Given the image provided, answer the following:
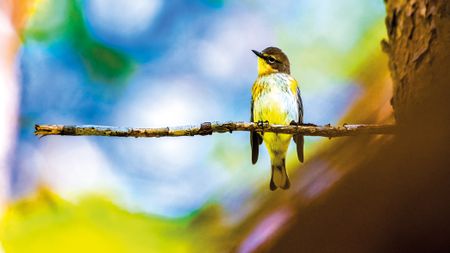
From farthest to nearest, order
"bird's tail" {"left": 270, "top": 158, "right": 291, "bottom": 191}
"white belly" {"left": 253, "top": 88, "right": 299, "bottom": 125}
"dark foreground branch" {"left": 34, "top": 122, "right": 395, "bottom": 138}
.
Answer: "white belly" {"left": 253, "top": 88, "right": 299, "bottom": 125} < "bird's tail" {"left": 270, "top": 158, "right": 291, "bottom": 191} < "dark foreground branch" {"left": 34, "top": 122, "right": 395, "bottom": 138}

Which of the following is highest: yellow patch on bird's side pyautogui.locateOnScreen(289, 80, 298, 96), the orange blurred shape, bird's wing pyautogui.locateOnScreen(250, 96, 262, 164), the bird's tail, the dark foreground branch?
the orange blurred shape

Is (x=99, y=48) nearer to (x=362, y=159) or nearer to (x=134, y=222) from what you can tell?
(x=134, y=222)

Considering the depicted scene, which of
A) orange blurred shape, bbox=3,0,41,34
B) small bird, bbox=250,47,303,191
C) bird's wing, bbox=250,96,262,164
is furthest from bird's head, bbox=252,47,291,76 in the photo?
orange blurred shape, bbox=3,0,41,34

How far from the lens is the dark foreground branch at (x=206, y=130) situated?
88cm

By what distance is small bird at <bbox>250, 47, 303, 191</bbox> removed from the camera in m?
1.40

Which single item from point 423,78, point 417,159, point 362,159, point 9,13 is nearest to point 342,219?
point 362,159

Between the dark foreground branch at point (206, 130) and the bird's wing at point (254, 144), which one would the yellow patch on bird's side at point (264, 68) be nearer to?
the bird's wing at point (254, 144)

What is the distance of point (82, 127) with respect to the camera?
90 cm

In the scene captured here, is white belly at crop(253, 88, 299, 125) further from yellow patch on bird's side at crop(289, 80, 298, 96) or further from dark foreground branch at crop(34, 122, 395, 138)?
dark foreground branch at crop(34, 122, 395, 138)

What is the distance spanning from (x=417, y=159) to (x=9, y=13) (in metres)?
1.17

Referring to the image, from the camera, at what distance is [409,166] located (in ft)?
3.23

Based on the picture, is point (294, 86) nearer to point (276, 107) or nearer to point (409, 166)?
point (276, 107)

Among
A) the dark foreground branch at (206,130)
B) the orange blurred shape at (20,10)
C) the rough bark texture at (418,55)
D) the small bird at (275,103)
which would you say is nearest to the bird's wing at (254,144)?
the small bird at (275,103)

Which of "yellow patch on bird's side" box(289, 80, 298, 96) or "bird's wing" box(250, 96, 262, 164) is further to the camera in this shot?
"yellow patch on bird's side" box(289, 80, 298, 96)
